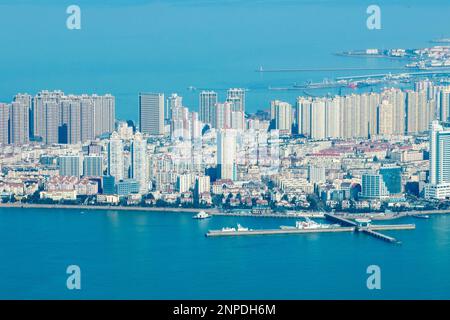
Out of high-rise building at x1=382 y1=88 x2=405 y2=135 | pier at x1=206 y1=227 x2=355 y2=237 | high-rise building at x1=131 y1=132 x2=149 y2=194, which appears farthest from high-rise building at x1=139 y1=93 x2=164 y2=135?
pier at x1=206 y1=227 x2=355 y2=237

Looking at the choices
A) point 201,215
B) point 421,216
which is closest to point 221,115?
point 201,215

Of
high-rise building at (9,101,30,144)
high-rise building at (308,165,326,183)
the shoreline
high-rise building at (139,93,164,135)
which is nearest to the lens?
Result: the shoreline

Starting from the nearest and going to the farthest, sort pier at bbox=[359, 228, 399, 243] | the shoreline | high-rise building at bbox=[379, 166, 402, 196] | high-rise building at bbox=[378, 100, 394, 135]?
pier at bbox=[359, 228, 399, 243] < the shoreline < high-rise building at bbox=[379, 166, 402, 196] < high-rise building at bbox=[378, 100, 394, 135]

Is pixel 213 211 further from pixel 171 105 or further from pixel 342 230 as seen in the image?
pixel 171 105

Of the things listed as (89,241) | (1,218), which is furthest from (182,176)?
(89,241)

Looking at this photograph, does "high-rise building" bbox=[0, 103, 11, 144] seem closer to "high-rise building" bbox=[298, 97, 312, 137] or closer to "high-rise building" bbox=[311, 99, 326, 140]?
"high-rise building" bbox=[298, 97, 312, 137]
